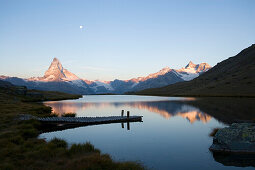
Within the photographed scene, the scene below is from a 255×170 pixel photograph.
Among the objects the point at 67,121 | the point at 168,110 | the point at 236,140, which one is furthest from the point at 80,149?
the point at 168,110

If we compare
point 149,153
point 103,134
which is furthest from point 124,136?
point 149,153

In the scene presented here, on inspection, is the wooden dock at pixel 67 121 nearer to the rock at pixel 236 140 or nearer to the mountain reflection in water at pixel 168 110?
the mountain reflection in water at pixel 168 110

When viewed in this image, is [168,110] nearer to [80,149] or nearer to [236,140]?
[236,140]

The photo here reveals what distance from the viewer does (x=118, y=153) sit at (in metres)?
21.0

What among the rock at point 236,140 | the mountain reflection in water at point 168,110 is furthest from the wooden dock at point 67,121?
the rock at point 236,140

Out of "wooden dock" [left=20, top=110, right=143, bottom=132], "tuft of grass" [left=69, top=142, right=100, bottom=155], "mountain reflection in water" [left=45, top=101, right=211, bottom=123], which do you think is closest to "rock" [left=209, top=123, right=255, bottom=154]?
"tuft of grass" [left=69, top=142, right=100, bottom=155]

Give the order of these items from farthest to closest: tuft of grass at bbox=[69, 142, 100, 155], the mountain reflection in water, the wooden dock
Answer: the mountain reflection in water, the wooden dock, tuft of grass at bbox=[69, 142, 100, 155]

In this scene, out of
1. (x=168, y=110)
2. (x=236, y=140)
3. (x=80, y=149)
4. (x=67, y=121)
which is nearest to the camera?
(x=80, y=149)

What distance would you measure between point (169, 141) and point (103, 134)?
A: 10.4m

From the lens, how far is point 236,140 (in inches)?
807

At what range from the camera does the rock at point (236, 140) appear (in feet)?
65.2

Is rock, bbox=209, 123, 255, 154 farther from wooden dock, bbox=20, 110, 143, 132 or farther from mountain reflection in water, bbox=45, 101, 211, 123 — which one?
mountain reflection in water, bbox=45, 101, 211, 123

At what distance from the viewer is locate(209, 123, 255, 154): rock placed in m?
19.9

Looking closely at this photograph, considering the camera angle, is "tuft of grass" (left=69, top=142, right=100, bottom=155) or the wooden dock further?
the wooden dock
